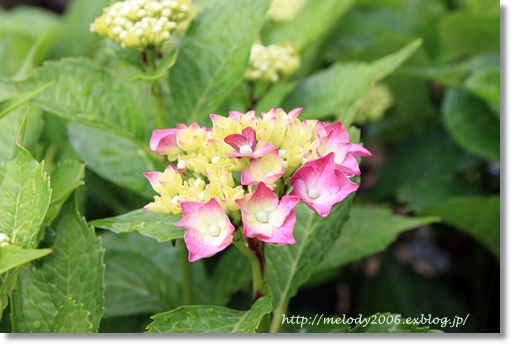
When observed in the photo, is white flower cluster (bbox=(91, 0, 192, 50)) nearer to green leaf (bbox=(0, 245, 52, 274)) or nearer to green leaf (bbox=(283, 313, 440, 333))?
green leaf (bbox=(0, 245, 52, 274))

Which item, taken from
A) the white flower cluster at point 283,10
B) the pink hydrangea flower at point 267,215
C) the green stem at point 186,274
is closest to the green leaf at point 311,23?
the white flower cluster at point 283,10

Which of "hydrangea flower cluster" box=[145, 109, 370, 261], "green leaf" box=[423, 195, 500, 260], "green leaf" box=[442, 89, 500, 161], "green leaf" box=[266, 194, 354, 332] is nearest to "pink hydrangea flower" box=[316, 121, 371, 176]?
"hydrangea flower cluster" box=[145, 109, 370, 261]

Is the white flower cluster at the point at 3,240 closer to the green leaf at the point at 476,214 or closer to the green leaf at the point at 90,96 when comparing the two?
the green leaf at the point at 90,96

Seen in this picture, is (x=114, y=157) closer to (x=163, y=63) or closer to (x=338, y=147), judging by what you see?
(x=163, y=63)

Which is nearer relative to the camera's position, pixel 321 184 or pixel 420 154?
pixel 321 184

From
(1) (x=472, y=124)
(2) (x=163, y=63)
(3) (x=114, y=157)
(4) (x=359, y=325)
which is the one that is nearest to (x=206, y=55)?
(2) (x=163, y=63)

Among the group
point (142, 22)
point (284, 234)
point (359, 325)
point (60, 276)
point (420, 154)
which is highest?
point (142, 22)
